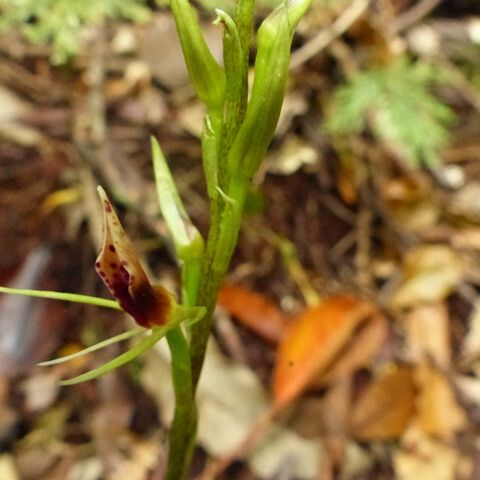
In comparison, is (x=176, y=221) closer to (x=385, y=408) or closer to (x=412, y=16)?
(x=385, y=408)

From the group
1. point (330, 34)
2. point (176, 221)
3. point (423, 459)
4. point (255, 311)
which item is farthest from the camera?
point (330, 34)

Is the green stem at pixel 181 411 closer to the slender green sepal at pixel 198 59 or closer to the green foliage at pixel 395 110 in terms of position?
the slender green sepal at pixel 198 59

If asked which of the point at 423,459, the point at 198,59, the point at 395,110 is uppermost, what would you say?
the point at 198,59

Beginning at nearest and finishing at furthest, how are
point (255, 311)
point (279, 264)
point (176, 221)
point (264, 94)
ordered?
point (264, 94), point (176, 221), point (255, 311), point (279, 264)

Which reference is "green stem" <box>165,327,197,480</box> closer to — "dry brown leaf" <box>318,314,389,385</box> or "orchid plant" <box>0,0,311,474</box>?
"orchid plant" <box>0,0,311,474</box>

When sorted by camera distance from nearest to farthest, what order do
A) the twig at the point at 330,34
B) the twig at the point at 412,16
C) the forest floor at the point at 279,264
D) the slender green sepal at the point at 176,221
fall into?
the slender green sepal at the point at 176,221 → the forest floor at the point at 279,264 → the twig at the point at 330,34 → the twig at the point at 412,16

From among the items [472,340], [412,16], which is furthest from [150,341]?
[412,16]

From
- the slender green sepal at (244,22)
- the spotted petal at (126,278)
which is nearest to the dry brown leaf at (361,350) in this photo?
the spotted petal at (126,278)
